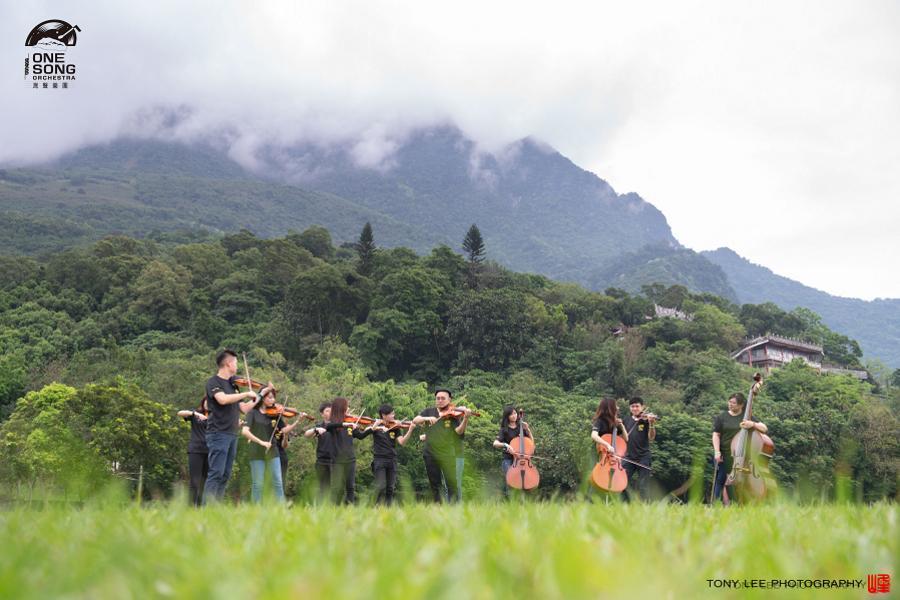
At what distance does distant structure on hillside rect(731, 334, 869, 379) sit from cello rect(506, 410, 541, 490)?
62560 mm

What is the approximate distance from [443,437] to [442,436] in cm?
2

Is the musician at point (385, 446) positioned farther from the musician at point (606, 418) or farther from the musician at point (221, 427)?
the musician at point (606, 418)

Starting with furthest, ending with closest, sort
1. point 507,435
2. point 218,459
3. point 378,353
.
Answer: point 378,353 → point 507,435 → point 218,459

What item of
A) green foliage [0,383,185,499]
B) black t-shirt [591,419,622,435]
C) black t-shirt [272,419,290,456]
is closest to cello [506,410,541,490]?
black t-shirt [591,419,622,435]

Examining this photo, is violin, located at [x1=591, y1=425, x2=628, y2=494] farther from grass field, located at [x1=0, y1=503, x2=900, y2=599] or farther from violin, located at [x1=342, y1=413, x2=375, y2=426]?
grass field, located at [x1=0, y1=503, x2=900, y2=599]

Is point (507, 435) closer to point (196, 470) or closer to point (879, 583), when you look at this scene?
point (196, 470)

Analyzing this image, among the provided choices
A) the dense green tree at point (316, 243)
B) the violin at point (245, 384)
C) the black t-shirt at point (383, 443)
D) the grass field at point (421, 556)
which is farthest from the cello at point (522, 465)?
the dense green tree at point (316, 243)

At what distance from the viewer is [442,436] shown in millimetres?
10570

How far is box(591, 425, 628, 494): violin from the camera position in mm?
10000

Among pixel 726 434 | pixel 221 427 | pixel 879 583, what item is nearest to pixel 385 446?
pixel 221 427

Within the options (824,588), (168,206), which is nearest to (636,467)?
(824,588)

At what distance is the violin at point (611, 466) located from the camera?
10000 mm

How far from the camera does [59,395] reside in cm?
3912

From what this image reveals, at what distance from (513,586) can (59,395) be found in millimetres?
44099
